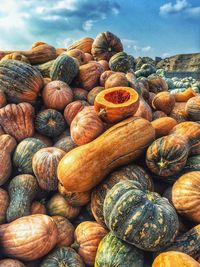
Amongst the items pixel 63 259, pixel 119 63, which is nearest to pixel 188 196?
pixel 63 259

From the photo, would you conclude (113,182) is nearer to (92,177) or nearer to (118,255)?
(92,177)

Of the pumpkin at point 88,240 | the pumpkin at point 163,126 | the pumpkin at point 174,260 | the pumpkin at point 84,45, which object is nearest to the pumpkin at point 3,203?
the pumpkin at point 88,240

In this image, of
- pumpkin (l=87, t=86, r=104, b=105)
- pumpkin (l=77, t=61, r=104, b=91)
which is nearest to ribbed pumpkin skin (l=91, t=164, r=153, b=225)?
pumpkin (l=87, t=86, r=104, b=105)

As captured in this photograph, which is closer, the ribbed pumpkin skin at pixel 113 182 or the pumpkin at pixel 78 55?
the ribbed pumpkin skin at pixel 113 182

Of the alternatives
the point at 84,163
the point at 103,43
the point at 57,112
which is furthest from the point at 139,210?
the point at 103,43

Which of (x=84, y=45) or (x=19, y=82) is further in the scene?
Answer: (x=84, y=45)

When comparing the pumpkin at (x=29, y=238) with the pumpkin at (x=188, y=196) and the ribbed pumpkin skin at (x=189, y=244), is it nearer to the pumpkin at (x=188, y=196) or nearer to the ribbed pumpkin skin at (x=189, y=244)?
the ribbed pumpkin skin at (x=189, y=244)
